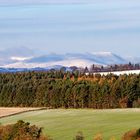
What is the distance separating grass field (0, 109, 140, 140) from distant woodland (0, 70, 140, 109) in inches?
1050

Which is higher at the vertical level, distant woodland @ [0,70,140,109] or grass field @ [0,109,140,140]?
distant woodland @ [0,70,140,109]

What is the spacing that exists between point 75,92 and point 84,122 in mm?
58131

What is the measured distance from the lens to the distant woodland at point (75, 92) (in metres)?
153

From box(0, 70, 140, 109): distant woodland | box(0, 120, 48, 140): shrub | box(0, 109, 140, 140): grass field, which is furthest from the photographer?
box(0, 70, 140, 109): distant woodland

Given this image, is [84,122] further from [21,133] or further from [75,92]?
[75,92]

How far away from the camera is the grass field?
86.6 meters

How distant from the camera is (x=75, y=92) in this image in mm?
163250

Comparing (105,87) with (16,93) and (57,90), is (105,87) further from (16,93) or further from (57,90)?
(16,93)

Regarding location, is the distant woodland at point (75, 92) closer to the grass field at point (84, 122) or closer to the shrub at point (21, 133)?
the grass field at point (84, 122)

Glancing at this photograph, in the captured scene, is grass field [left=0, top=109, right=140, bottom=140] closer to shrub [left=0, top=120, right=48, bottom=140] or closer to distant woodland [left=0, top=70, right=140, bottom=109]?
shrub [left=0, top=120, right=48, bottom=140]

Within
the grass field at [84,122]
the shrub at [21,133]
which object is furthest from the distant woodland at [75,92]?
the shrub at [21,133]

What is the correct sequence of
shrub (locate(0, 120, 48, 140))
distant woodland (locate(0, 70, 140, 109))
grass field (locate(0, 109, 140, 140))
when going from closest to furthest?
shrub (locate(0, 120, 48, 140)) < grass field (locate(0, 109, 140, 140)) < distant woodland (locate(0, 70, 140, 109))

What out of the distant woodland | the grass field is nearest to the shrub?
the grass field

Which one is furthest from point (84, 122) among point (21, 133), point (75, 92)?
point (75, 92)
